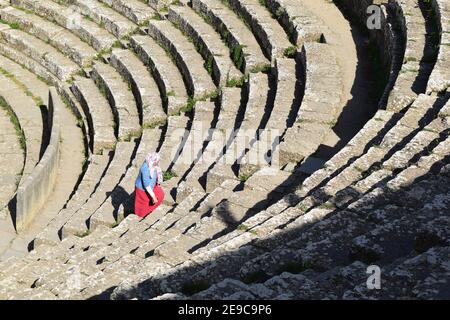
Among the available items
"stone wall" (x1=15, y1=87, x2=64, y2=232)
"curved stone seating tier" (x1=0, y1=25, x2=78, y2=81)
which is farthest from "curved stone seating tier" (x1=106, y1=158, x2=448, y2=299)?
"curved stone seating tier" (x1=0, y1=25, x2=78, y2=81)

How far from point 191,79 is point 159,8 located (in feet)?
10.7

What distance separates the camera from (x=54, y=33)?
16.3 m

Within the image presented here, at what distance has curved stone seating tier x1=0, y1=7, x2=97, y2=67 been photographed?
15547 millimetres

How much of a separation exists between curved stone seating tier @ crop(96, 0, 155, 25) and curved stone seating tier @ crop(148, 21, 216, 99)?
1.93 ft

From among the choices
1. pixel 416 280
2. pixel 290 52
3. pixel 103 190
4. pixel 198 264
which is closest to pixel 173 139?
pixel 103 190

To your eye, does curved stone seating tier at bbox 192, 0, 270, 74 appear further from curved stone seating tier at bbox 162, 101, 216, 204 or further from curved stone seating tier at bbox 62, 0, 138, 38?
curved stone seating tier at bbox 62, 0, 138, 38

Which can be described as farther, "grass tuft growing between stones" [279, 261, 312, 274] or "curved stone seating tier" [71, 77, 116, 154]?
"curved stone seating tier" [71, 77, 116, 154]

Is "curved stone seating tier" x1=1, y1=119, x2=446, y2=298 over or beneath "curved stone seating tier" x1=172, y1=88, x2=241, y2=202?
beneath

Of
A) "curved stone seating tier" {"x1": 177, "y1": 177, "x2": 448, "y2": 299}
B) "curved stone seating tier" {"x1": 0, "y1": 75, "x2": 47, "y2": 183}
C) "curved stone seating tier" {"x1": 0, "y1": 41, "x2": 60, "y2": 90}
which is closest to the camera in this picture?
"curved stone seating tier" {"x1": 177, "y1": 177, "x2": 448, "y2": 299}

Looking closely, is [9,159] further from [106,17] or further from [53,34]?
[106,17]

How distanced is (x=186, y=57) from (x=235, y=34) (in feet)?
2.97

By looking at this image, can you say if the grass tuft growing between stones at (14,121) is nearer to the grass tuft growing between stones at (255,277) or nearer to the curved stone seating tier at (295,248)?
the curved stone seating tier at (295,248)

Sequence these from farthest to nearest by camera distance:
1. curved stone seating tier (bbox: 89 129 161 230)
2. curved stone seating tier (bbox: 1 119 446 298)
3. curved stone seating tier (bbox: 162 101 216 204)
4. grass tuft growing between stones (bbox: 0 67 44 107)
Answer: grass tuft growing between stones (bbox: 0 67 44 107) < curved stone seating tier (bbox: 162 101 216 204) < curved stone seating tier (bbox: 89 129 161 230) < curved stone seating tier (bbox: 1 119 446 298)
